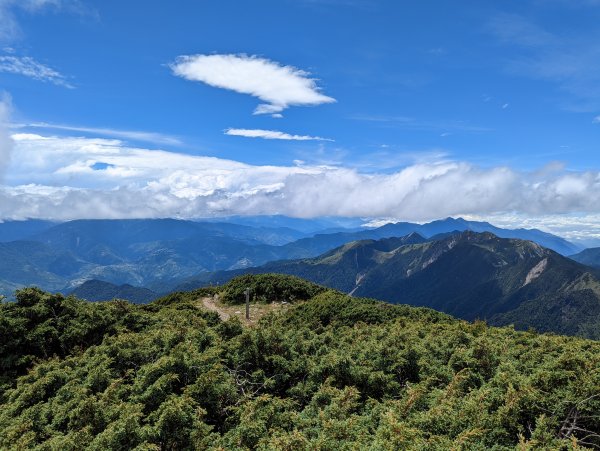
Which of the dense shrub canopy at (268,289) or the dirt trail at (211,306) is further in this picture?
the dense shrub canopy at (268,289)

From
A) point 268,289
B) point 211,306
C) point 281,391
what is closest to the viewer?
point 281,391

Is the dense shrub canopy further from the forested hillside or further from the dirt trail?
the forested hillside


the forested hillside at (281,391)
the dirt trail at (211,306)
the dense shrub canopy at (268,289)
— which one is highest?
the forested hillside at (281,391)

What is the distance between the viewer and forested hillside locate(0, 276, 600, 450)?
11398 millimetres

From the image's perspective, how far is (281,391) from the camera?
61.4ft

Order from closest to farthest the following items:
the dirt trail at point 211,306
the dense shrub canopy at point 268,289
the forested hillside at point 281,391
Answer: the forested hillside at point 281,391 < the dirt trail at point 211,306 < the dense shrub canopy at point 268,289

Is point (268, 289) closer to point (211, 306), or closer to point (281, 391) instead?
point (211, 306)

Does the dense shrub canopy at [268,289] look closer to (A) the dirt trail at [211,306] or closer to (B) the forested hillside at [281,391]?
(A) the dirt trail at [211,306]

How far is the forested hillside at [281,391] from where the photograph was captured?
37.4 ft

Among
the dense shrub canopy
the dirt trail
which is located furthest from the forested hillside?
the dense shrub canopy

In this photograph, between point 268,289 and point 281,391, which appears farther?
point 268,289

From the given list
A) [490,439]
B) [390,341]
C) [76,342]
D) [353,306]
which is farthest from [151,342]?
[353,306]

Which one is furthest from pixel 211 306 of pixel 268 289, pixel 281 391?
pixel 281 391

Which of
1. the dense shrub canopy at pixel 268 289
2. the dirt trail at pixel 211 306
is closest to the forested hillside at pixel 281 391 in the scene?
the dirt trail at pixel 211 306
